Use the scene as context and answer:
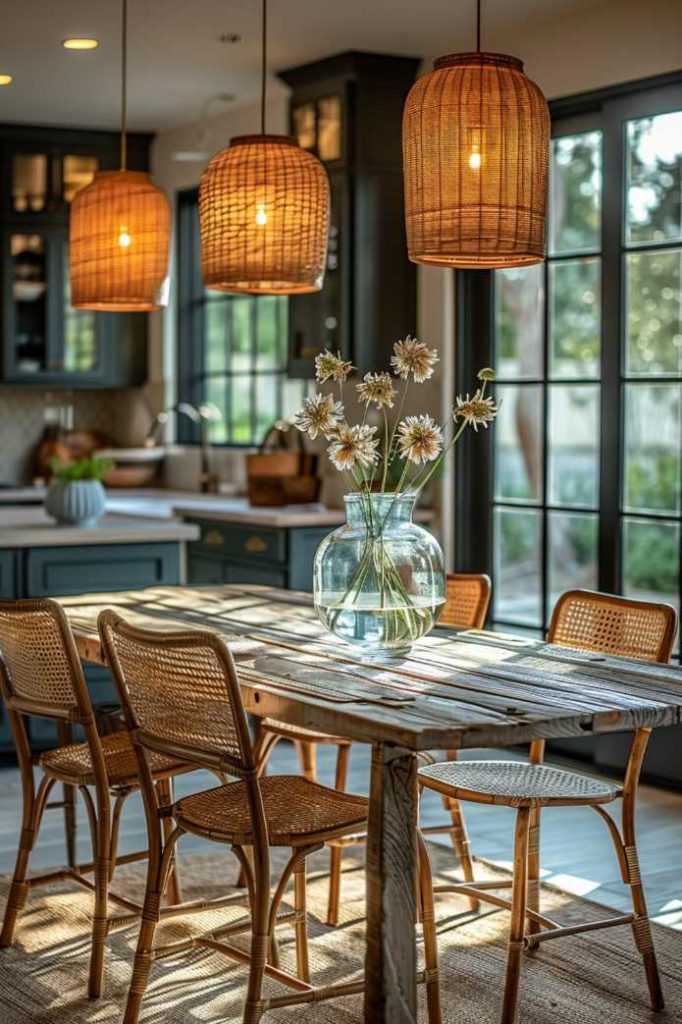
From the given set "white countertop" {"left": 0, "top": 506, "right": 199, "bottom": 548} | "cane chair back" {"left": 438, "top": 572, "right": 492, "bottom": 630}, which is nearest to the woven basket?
"white countertop" {"left": 0, "top": 506, "right": 199, "bottom": 548}

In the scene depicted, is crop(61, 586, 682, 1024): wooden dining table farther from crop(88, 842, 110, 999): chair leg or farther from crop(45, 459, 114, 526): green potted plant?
crop(45, 459, 114, 526): green potted plant

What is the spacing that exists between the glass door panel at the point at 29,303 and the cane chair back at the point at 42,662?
4.40 metres

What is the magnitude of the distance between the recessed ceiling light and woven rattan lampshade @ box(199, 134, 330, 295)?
2358mm

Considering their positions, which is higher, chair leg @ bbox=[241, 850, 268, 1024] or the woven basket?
the woven basket

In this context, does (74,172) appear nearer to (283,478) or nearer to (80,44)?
(80,44)

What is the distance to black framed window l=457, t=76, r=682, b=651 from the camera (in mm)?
5207

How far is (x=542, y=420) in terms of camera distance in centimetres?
566

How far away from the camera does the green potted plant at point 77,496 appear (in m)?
5.54

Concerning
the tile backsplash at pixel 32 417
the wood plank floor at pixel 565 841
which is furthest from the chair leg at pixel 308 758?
the tile backsplash at pixel 32 417

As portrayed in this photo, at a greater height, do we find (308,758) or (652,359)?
(652,359)

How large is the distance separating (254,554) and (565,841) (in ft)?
6.83

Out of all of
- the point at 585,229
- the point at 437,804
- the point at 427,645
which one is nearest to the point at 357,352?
the point at 585,229

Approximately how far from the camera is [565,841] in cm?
445

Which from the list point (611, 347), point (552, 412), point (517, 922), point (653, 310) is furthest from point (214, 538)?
point (517, 922)
